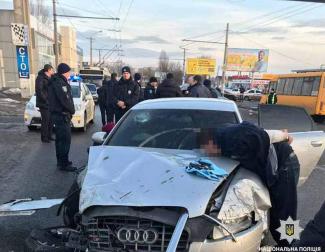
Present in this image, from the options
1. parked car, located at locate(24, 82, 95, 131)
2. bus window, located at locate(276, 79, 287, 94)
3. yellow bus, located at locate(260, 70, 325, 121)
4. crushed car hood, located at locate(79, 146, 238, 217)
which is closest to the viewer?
crushed car hood, located at locate(79, 146, 238, 217)

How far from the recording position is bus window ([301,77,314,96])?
68.2ft

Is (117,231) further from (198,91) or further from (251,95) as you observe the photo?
(251,95)

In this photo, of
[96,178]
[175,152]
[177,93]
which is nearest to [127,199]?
[96,178]

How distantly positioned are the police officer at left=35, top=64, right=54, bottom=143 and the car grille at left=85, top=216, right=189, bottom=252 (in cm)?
792

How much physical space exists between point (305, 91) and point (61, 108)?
55.1 feet

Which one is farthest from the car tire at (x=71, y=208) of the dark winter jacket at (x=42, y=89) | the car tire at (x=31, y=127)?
the car tire at (x=31, y=127)

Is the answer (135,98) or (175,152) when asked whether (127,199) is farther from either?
(135,98)

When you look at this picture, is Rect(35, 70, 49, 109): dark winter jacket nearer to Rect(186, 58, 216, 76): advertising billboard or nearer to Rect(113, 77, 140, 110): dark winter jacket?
Rect(113, 77, 140, 110): dark winter jacket

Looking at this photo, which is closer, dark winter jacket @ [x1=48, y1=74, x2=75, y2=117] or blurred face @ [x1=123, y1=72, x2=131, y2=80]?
dark winter jacket @ [x1=48, y1=74, x2=75, y2=117]

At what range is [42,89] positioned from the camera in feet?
34.4

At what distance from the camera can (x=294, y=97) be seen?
22.6 meters

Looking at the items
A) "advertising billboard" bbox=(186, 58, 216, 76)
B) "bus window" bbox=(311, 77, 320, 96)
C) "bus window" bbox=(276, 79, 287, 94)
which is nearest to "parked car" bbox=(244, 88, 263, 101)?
"advertising billboard" bbox=(186, 58, 216, 76)

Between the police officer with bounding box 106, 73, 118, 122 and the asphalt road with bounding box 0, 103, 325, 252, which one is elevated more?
the police officer with bounding box 106, 73, 118, 122

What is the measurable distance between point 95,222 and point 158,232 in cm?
48
